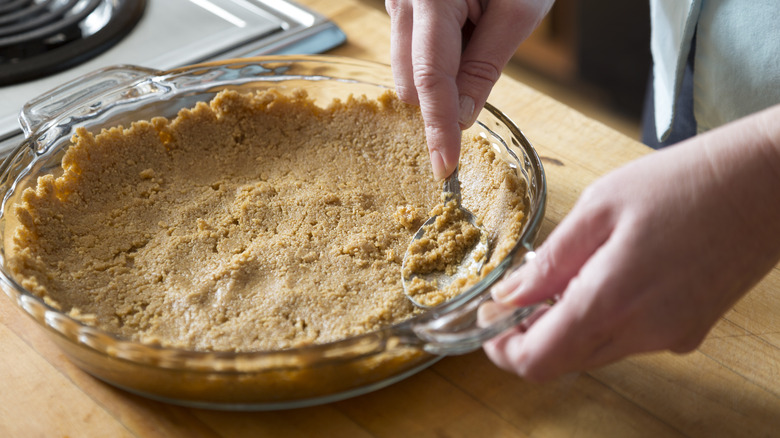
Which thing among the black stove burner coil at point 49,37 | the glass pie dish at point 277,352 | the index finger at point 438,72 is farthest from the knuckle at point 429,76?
the black stove burner coil at point 49,37

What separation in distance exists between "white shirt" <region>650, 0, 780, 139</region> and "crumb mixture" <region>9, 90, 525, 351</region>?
384mm

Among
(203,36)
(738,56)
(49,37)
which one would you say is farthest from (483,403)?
(49,37)

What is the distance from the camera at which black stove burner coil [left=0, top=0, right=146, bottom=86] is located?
1259mm

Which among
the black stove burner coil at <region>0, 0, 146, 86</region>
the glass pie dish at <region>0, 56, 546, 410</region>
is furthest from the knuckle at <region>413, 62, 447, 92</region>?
the black stove burner coil at <region>0, 0, 146, 86</region>

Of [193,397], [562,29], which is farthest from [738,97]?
[562,29]

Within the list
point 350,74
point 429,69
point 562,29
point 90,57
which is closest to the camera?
point 429,69

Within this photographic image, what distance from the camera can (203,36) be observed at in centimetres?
136

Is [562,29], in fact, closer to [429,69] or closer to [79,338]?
[429,69]

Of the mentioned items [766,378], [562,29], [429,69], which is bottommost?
[562,29]

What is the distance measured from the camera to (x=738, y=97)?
1.08 meters

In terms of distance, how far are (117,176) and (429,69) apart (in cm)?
47

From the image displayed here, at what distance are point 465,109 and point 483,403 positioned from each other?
0.38 m

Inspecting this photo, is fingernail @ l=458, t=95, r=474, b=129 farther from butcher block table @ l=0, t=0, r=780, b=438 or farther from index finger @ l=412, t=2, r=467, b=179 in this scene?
butcher block table @ l=0, t=0, r=780, b=438

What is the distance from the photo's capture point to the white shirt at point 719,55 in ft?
3.30
